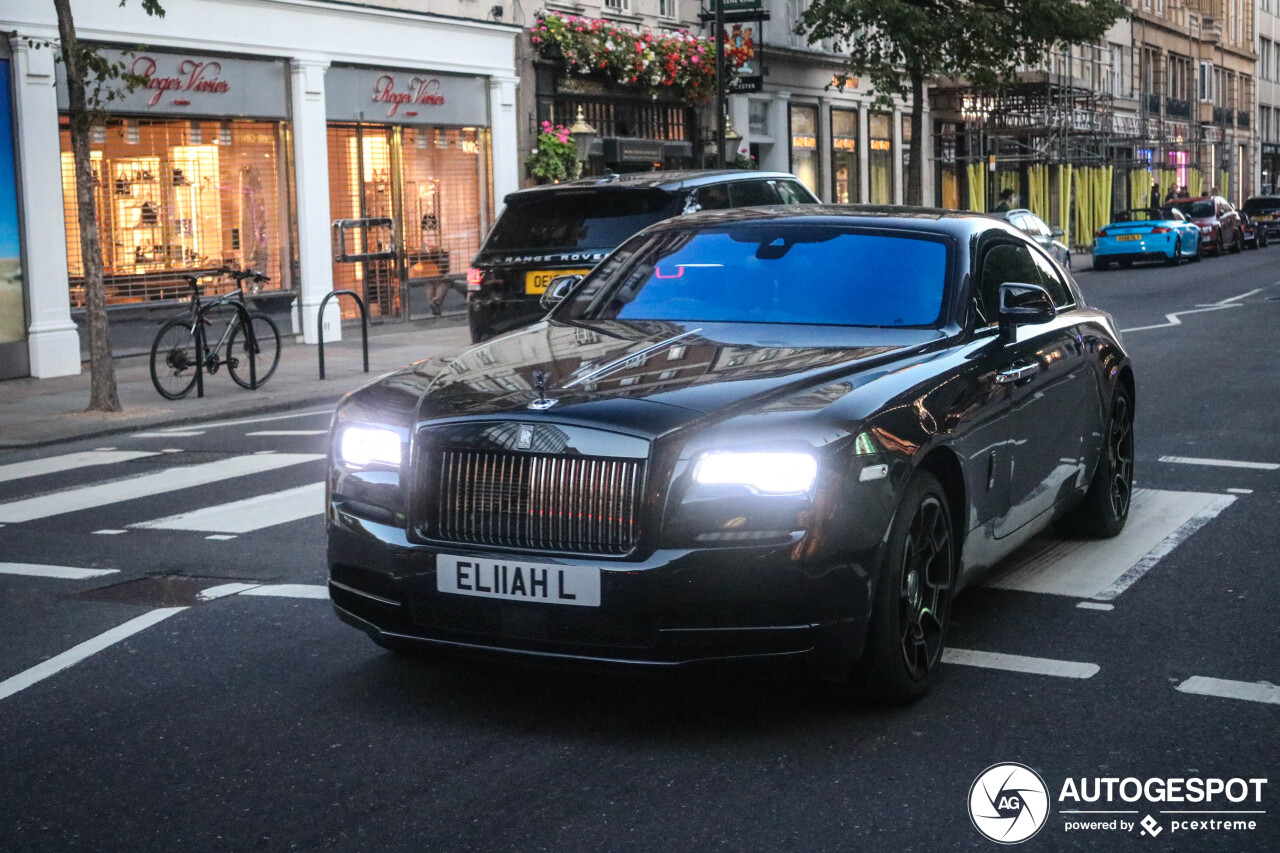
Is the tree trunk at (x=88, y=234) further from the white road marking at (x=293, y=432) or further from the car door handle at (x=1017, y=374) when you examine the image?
the car door handle at (x=1017, y=374)

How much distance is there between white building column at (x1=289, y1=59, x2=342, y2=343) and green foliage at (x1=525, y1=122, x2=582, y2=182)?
16.6 feet

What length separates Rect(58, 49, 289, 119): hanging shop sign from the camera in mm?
19500

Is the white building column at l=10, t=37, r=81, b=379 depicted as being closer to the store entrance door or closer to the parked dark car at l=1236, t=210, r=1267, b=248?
the store entrance door

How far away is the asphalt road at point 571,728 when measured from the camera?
4.19m

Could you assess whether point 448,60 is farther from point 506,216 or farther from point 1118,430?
point 1118,430

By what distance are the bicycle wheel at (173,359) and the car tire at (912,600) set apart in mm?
11026

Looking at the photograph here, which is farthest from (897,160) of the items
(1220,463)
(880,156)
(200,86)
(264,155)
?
(1220,463)

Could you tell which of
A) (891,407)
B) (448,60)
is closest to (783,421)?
(891,407)

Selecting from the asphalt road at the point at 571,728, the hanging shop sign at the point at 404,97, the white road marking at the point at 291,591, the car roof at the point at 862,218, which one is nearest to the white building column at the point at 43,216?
the hanging shop sign at the point at 404,97

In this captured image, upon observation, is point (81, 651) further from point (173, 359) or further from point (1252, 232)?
point (1252, 232)

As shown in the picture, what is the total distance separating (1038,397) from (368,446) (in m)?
2.65

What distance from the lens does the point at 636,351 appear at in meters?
5.62

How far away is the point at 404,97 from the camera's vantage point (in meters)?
24.3

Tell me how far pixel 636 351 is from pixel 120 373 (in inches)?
553
